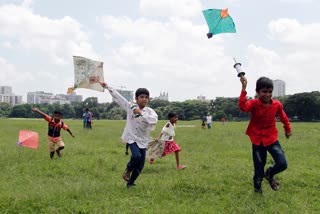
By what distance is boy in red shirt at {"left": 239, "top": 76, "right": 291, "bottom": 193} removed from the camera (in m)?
6.81

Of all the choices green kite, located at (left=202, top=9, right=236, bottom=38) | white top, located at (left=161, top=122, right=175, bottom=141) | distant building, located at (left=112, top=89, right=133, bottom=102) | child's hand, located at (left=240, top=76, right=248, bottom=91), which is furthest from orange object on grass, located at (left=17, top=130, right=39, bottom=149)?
child's hand, located at (left=240, top=76, right=248, bottom=91)

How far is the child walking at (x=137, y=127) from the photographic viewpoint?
7.49 metres

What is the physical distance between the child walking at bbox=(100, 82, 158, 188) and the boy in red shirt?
1816 millimetres

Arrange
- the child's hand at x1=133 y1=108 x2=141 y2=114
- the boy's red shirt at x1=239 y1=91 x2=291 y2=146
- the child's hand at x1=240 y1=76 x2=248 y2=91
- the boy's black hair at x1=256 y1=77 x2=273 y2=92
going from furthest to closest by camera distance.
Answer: the child's hand at x1=133 y1=108 x2=141 y2=114
the boy's red shirt at x1=239 y1=91 x2=291 y2=146
the boy's black hair at x1=256 y1=77 x2=273 y2=92
the child's hand at x1=240 y1=76 x2=248 y2=91

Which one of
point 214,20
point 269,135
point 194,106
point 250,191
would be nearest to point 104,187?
point 250,191

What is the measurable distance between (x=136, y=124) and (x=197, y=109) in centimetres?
10059

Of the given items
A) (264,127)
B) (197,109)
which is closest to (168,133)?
(264,127)

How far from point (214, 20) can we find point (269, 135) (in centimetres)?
248

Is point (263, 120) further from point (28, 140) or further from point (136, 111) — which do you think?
point (28, 140)

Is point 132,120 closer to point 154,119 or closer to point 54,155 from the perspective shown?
point 154,119

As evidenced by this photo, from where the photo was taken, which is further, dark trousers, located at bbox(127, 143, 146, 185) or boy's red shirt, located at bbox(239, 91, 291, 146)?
dark trousers, located at bbox(127, 143, 146, 185)

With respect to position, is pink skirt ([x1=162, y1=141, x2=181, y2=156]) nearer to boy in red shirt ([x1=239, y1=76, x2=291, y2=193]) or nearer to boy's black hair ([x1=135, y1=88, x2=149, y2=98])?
boy's black hair ([x1=135, y1=88, x2=149, y2=98])

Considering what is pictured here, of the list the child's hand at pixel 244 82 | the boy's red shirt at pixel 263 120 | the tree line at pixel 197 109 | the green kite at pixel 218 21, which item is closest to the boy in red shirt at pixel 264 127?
the boy's red shirt at pixel 263 120

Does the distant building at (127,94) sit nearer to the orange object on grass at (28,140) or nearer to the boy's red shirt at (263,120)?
the boy's red shirt at (263,120)
